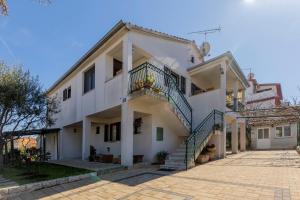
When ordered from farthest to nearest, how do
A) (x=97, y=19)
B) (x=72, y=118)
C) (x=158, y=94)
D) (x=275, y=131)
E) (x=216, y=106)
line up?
(x=275, y=131) < (x=72, y=118) < (x=216, y=106) < (x=97, y=19) < (x=158, y=94)

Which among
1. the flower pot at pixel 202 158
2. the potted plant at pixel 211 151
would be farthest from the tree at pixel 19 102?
the potted plant at pixel 211 151

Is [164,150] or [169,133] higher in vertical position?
[169,133]

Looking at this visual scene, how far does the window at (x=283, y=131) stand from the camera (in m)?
28.2

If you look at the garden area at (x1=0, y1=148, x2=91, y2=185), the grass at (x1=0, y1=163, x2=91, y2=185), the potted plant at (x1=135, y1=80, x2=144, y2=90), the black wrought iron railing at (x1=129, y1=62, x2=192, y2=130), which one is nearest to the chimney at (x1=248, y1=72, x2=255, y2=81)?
the black wrought iron railing at (x1=129, y1=62, x2=192, y2=130)

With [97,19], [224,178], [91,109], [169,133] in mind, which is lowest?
[224,178]

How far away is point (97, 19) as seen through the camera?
12.5 meters

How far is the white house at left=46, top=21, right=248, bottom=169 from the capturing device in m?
11.6

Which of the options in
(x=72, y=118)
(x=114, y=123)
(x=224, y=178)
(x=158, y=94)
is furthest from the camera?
(x=72, y=118)

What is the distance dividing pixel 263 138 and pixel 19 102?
86.8ft

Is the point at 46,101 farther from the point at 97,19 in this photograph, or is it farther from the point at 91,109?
the point at 97,19

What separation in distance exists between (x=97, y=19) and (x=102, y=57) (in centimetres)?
220

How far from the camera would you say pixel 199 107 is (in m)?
15.4

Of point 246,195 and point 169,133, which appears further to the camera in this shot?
point 169,133

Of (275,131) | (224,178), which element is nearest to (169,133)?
(224,178)
